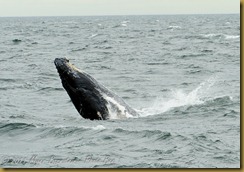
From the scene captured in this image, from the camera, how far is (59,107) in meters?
18.2

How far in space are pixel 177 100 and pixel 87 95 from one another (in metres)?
5.97

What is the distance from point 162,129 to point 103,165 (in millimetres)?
3538

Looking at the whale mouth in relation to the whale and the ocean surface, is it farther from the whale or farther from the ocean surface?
the ocean surface

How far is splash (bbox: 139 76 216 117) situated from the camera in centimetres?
1691

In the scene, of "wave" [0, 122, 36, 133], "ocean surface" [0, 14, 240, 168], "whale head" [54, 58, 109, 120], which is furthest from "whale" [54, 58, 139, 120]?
"wave" [0, 122, 36, 133]

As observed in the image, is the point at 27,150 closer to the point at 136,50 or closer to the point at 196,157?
the point at 196,157

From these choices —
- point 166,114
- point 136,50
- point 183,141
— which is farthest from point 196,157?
point 136,50

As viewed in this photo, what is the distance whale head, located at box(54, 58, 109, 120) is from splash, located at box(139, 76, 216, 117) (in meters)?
2.14

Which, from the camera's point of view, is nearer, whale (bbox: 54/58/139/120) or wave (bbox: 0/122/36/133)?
whale (bbox: 54/58/139/120)

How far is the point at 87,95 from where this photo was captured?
44.5 feet

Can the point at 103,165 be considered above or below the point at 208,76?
above

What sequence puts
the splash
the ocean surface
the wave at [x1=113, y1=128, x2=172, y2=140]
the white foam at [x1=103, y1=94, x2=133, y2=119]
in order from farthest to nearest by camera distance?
the splash < the white foam at [x1=103, y1=94, x2=133, y2=119] < the wave at [x1=113, y1=128, x2=172, y2=140] < the ocean surface

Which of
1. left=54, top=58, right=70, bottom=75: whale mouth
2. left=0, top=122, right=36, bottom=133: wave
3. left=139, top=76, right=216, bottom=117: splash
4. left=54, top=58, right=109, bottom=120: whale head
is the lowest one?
left=139, top=76, right=216, bottom=117: splash

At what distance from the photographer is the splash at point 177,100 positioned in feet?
55.5
